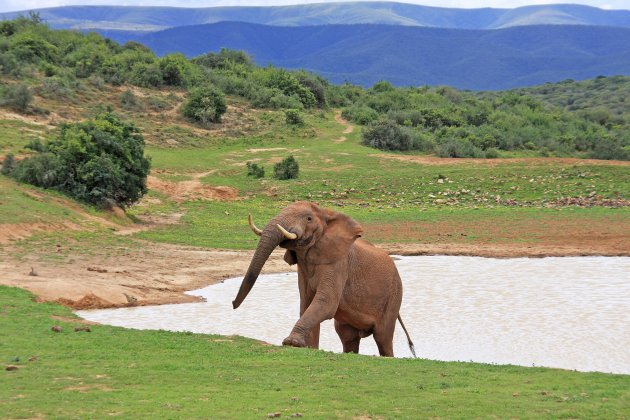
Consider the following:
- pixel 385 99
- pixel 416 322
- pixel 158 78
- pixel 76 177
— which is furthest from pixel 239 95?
pixel 416 322

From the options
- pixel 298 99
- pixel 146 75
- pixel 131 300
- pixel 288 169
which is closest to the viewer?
pixel 131 300

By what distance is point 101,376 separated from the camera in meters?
11.4

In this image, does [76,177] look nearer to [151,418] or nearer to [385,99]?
[151,418]

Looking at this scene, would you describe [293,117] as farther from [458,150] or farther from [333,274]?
[333,274]

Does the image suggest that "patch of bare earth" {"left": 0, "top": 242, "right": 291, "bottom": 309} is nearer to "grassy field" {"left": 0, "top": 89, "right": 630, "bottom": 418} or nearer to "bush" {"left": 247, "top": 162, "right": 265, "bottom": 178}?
"grassy field" {"left": 0, "top": 89, "right": 630, "bottom": 418}

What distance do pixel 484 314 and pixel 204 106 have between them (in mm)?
32422

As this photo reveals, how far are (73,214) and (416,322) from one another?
12506 mm

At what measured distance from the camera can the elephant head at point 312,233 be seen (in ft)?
42.2

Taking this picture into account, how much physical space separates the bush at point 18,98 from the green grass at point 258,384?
3027cm

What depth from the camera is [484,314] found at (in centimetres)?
1989

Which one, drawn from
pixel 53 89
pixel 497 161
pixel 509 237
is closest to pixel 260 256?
pixel 509 237

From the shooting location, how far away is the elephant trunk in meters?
12.0

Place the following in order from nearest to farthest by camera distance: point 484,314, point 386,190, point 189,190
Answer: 1. point 484,314
2. point 189,190
3. point 386,190

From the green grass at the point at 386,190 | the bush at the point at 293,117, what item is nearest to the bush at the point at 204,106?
the green grass at the point at 386,190
